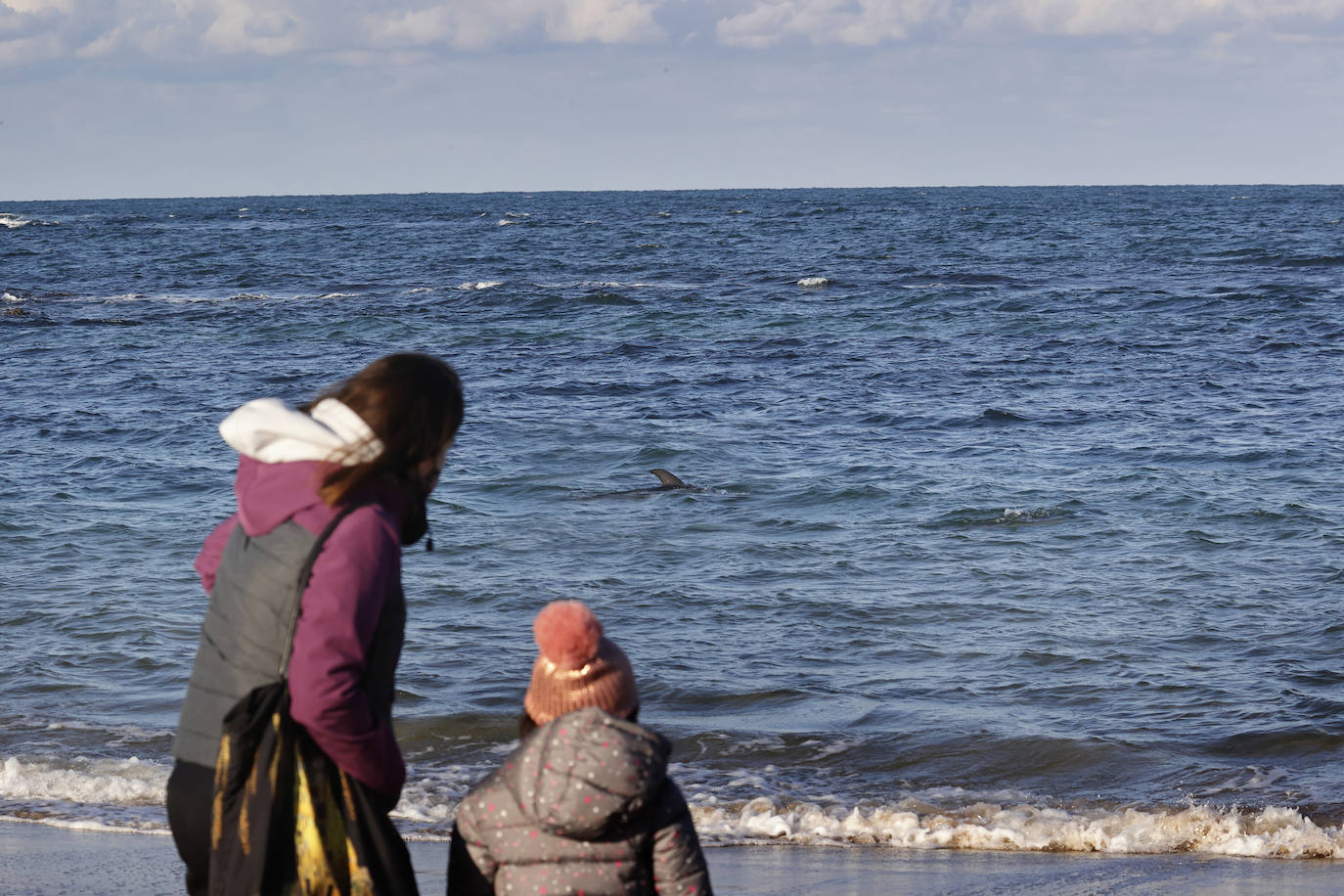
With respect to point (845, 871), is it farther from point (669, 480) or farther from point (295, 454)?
point (669, 480)

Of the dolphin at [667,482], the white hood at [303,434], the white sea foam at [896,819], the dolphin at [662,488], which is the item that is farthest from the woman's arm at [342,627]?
the dolphin at [667,482]

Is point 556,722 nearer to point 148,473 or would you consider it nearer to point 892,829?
point 892,829

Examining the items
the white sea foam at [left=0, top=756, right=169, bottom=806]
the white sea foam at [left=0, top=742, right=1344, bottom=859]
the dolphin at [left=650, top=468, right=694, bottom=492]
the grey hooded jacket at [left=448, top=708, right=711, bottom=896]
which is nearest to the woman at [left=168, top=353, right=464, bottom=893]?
the grey hooded jacket at [left=448, top=708, right=711, bottom=896]

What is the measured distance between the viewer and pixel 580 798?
238cm

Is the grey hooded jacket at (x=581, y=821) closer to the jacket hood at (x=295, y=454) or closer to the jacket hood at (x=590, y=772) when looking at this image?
the jacket hood at (x=590, y=772)

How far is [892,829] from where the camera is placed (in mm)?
5020

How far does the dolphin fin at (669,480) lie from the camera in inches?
453

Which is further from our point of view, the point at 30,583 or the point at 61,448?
the point at 61,448

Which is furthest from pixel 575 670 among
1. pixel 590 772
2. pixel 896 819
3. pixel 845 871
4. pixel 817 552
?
pixel 817 552

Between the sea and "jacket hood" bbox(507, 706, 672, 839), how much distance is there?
257 centimetres

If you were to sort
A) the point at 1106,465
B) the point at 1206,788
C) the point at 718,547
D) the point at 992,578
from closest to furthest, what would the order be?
the point at 1206,788 → the point at 992,578 → the point at 718,547 → the point at 1106,465

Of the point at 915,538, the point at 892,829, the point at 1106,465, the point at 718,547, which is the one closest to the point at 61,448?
the point at 718,547

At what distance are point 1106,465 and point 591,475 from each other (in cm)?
456

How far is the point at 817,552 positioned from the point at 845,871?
5030 millimetres
